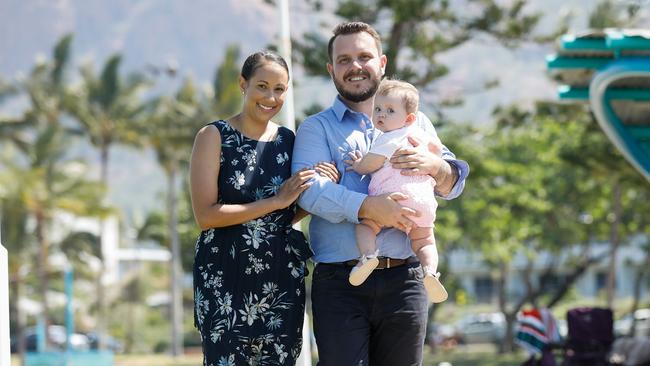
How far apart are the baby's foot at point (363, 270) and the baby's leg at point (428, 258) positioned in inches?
7.9

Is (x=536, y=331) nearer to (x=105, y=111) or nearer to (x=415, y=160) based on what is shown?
(x=415, y=160)

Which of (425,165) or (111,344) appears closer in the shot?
(425,165)

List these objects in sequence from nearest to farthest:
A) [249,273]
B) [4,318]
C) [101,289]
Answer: [4,318] → [249,273] → [101,289]

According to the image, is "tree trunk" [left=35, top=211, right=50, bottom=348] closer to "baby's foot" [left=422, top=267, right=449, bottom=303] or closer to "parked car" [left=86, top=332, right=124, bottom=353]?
"parked car" [left=86, top=332, right=124, bottom=353]

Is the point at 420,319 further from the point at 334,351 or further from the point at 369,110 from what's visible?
the point at 369,110

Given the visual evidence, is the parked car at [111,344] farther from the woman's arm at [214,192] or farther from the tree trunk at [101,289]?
the woman's arm at [214,192]

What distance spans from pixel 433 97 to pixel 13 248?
20.9m

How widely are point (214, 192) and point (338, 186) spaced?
1.54ft

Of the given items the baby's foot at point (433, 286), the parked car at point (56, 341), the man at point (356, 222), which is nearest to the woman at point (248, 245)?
the man at point (356, 222)

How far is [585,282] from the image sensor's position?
8900cm

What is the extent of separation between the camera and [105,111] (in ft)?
157

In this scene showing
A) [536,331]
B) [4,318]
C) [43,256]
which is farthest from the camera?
[43,256]

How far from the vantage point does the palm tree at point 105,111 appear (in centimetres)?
4712

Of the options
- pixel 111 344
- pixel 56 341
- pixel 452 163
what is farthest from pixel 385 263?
pixel 111 344
